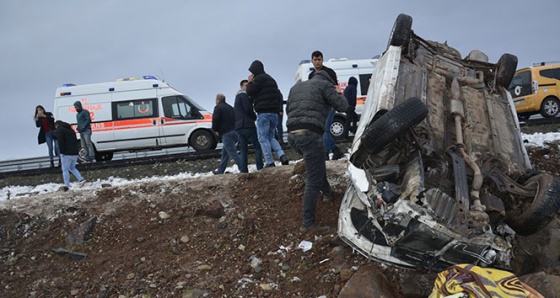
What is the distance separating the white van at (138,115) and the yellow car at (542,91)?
8513 millimetres

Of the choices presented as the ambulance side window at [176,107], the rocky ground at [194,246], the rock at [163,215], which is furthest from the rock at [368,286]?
the ambulance side window at [176,107]

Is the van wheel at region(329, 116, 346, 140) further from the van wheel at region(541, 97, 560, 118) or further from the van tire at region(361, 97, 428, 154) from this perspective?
the van tire at region(361, 97, 428, 154)

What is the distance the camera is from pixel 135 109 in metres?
13.2

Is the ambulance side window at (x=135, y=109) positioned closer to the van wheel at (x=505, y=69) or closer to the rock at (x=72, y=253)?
the rock at (x=72, y=253)

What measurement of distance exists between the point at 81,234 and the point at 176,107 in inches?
→ 294

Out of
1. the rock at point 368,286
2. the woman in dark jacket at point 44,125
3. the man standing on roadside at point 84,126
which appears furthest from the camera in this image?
the woman in dark jacket at point 44,125

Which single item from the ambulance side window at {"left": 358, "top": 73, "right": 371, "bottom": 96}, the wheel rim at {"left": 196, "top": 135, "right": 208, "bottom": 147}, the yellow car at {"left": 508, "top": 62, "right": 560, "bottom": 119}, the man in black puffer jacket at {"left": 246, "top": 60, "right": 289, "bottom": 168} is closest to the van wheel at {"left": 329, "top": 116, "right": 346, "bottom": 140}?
the ambulance side window at {"left": 358, "top": 73, "right": 371, "bottom": 96}

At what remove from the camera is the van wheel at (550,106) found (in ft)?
42.9

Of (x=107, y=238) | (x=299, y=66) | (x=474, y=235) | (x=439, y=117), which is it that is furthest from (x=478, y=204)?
(x=299, y=66)

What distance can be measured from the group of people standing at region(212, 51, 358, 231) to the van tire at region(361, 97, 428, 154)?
1.22 metres

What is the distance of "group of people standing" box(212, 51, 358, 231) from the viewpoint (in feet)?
16.9

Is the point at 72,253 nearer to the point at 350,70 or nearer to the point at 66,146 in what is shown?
the point at 66,146

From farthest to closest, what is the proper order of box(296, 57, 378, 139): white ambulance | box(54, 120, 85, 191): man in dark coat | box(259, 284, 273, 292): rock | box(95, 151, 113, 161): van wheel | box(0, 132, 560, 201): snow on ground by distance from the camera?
box(296, 57, 378, 139): white ambulance, box(95, 151, 113, 161): van wheel, box(0, 132, 560, 201): snow on ground, box(54, 120, 85, 191): man in dark coat, box(259, 284, 273, 292): rock

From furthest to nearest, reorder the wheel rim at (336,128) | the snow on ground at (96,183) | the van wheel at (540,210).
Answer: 1. the wheel rim at (336,128)
2. the snow on ground at (96,183)
3. the van wheel at (540,210)
